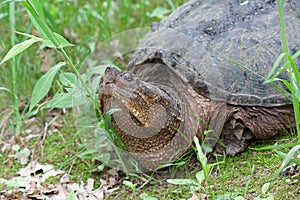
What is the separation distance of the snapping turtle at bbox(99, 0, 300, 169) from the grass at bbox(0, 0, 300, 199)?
152 mm

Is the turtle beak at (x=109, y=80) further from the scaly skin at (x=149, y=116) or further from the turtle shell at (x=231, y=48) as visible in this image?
the turtle shell at (x=231, y=48)

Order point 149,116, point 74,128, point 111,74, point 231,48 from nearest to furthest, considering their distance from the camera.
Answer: point 111,74
point 149,116
point 231,48
point 74,128

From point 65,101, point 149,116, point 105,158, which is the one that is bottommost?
point 105,158

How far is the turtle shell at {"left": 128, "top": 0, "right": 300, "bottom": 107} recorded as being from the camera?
3.01 metres

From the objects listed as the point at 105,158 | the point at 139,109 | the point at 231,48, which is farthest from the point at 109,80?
the point at 231,48

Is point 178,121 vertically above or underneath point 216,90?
underneath

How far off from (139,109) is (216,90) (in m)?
0.54

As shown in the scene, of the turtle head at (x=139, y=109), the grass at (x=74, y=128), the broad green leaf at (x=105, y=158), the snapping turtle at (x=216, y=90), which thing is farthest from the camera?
the broad green leaf at (x=105, y=158)

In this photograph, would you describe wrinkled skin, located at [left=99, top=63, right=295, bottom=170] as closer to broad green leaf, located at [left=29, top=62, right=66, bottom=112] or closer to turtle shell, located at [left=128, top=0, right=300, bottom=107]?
turtle shell, located at [left=128, top=0, right=300, bottom=107]

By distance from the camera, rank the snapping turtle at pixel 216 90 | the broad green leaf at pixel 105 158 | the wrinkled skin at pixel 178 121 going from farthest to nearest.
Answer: the broad green leaf at pixel 105 158 < the snapping turtle at pixel 216 90 < the wrinkled skin at pixel 178 121

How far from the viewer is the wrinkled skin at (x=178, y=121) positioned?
112 inches

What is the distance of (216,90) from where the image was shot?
9.90 ft

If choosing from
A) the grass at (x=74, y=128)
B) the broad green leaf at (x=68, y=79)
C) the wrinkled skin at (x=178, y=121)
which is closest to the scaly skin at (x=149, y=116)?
the wrinkled skin at (x=178, y=121)

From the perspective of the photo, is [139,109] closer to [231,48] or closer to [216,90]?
[216,90]
